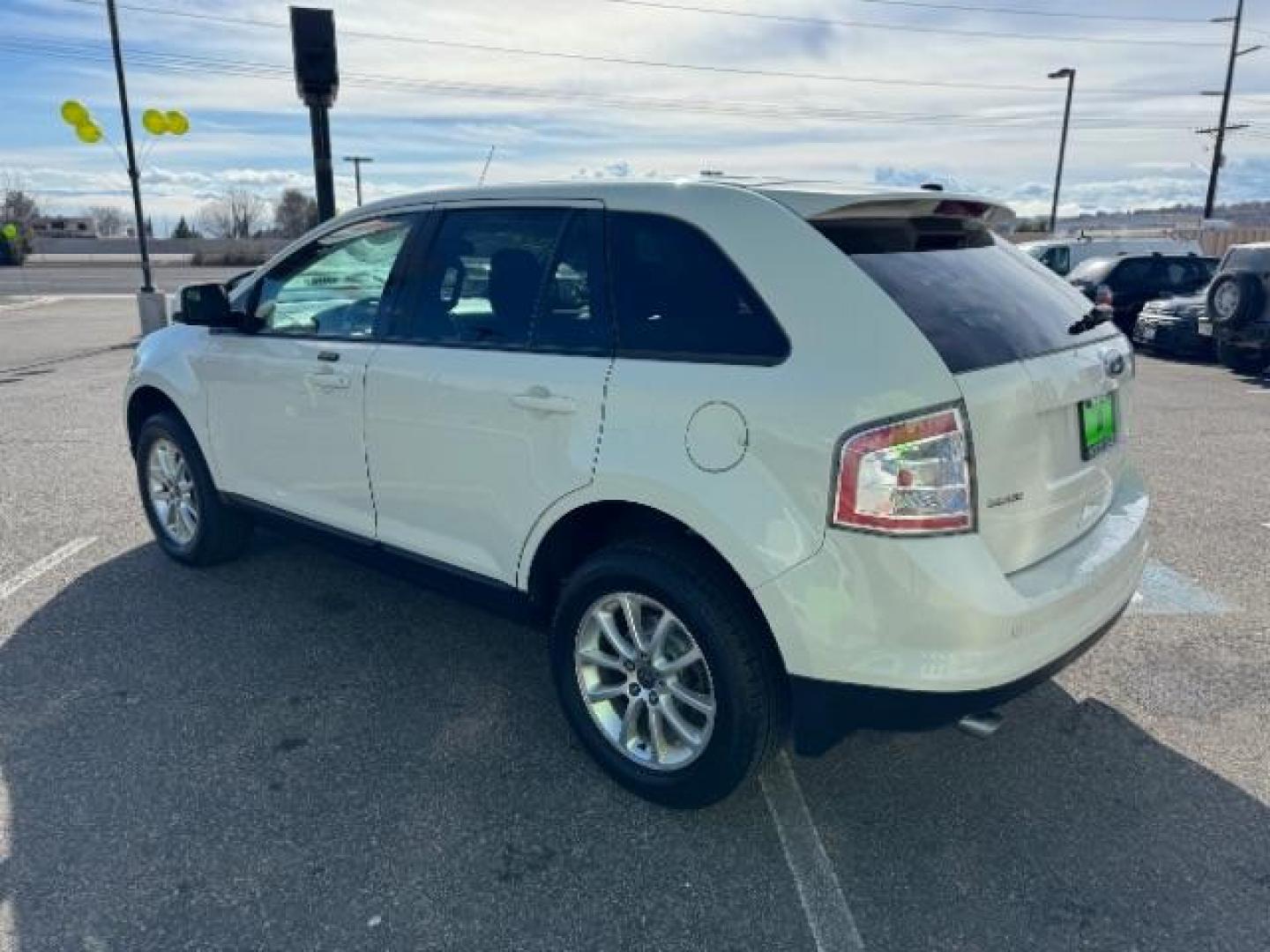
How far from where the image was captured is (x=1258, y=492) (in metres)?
6.01

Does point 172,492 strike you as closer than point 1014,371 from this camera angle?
No

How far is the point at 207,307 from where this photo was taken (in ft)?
13.2

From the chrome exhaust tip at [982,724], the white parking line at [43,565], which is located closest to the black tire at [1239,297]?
the chrome exhaust tip at [982,724]

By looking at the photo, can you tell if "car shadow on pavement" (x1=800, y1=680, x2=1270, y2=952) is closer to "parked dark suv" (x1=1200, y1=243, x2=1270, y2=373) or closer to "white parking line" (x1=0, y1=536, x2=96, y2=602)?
"white parking line" (x1=0, y1=536, x2=96, y2=602)

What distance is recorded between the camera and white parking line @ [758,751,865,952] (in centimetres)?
230

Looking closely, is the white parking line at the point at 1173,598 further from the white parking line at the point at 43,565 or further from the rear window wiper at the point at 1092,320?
the white parking line at the point at 43,565

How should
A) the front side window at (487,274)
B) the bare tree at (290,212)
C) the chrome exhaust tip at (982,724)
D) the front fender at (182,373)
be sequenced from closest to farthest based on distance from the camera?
the chrome exhaust tip at (982,724) < the front side window at (487,274) < the front fender at (182,373) < the bare tree at (290,212)

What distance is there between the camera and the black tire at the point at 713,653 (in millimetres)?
2510

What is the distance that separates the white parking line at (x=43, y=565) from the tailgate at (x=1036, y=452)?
4.29 m

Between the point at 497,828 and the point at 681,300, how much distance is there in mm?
1608

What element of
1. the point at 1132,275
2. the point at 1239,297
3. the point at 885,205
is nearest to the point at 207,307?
the point at 885,205

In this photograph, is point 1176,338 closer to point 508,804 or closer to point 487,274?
point 487,274

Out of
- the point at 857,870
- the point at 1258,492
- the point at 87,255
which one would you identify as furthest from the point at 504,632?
the point at 87,255

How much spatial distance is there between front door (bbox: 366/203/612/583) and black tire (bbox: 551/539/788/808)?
306 millimetres
